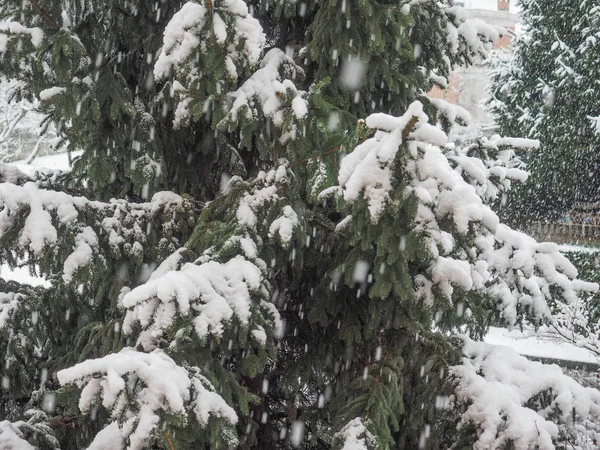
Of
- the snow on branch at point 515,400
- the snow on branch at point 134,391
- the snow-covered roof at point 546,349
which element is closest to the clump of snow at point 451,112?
the snow on branch at point 515,400

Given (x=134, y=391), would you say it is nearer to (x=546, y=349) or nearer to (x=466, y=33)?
(x=466, y=33)

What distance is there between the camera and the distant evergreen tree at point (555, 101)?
462 inches

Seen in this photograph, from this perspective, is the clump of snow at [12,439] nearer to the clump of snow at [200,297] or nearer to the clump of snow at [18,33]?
the clump of snow at [200,297]

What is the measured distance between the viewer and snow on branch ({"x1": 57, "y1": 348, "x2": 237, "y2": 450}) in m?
1.61

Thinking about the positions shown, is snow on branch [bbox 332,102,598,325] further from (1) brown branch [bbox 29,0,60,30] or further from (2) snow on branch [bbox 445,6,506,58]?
(1) brown branch [bbox 29,0,60,30]

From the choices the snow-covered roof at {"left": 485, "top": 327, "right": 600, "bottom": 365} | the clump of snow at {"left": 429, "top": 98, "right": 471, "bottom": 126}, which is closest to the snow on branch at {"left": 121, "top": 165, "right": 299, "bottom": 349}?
the clump of snow at {"left": 429, "top": 98, "right": 471, "bottom": 126}

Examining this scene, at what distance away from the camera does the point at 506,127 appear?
13.0 metres

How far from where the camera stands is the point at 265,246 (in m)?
2.67

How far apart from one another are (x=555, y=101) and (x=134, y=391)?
1239 centimetres

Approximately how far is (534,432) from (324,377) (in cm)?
127

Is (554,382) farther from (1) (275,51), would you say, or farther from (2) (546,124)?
(2) (546,124)

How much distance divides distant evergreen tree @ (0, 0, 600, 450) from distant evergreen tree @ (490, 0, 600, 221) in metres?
9.05

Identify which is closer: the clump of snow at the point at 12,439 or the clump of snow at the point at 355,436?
the clump of snow at the point at 355,436

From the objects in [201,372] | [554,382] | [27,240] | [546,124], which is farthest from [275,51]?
[546,124]
